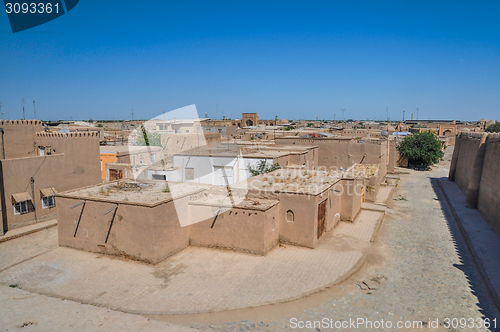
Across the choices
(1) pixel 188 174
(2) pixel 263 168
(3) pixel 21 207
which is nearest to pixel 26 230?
(3) pixel 21 207

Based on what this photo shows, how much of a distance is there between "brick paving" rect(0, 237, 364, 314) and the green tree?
1008 inches

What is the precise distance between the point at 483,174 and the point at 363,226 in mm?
7676

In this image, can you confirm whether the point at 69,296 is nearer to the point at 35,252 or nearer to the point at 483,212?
the point at 35,252

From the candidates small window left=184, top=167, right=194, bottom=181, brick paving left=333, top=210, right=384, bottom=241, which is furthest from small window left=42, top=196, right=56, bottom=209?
brick paving left=333, top=210, right=384, bottom=241

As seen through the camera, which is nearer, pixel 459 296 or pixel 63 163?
pixel 459 296

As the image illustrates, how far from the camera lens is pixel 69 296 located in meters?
8.62

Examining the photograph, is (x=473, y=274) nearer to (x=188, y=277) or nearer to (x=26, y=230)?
(x=188, y=277)

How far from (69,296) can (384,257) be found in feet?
31.3

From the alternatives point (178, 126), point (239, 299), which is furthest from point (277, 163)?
point (178, 126)

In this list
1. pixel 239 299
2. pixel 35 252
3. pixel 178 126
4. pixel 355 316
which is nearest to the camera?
pixel 355 316

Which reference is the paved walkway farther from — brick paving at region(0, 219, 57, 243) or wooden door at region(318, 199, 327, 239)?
brick paving at region(0, 219, 57, 243)

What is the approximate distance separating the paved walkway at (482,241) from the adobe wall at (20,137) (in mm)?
20394

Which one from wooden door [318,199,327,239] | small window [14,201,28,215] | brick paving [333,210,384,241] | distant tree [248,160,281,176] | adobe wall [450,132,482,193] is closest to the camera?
wooden door [318,199,327,239]

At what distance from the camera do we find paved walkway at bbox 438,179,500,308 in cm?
966
